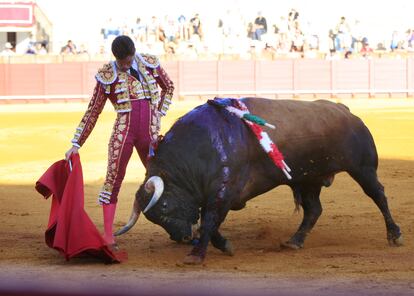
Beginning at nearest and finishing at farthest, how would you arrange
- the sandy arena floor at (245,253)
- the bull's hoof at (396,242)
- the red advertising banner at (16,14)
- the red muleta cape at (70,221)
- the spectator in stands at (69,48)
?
the sandy arena floor at (245,253)
the red muleta cape at (70,221)
the bull's hoof at (396,242)
the spectator in stands at (69,48)
the red advertising banner at (16,14)

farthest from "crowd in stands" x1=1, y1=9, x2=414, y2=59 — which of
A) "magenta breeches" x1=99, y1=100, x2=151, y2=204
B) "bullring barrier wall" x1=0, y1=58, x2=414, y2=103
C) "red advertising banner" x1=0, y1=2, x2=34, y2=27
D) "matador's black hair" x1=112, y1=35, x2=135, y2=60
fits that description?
"matador's black hair" x1=112, y1=35, x2=135, y2=60

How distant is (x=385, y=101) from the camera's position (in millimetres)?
23422

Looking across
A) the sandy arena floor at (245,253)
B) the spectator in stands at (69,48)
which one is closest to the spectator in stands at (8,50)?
the spectator in stands at (69,48)

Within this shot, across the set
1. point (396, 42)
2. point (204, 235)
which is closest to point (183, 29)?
point (396, 42)

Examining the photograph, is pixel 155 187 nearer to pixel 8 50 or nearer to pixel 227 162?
pixel 227 162

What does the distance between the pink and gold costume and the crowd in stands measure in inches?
744

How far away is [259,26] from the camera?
24.1 meters

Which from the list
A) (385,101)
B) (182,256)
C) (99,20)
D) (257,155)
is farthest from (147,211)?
(99,20)

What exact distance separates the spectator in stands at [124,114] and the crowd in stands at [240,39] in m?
18.9

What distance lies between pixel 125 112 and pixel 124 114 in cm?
1

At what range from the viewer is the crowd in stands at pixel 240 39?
24.2 m

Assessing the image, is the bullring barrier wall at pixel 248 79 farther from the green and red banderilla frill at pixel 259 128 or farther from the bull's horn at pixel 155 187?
the bull's horn at pixel 155 187

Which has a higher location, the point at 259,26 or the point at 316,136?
the point at 259,26

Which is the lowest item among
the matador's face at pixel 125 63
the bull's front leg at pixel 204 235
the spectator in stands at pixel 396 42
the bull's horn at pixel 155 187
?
the bull's front leg at pixel 204 235
